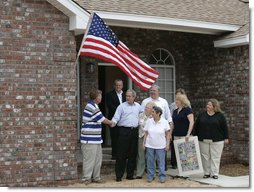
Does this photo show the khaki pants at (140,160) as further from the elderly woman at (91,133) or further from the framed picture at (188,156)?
the elderly woman at (91,133)

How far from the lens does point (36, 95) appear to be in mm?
9086

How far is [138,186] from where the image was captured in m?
9.23

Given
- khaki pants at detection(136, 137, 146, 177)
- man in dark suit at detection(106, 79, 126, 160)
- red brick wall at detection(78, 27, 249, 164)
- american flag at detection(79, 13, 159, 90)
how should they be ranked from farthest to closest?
red brick wall at detection(78, 27, 249, 164) → man in dark suit at detection(106, 79, 126, 160) → khaki pants at detection(136, 137, 146, 177) → american flag at detection(79, 13, 159, 90)

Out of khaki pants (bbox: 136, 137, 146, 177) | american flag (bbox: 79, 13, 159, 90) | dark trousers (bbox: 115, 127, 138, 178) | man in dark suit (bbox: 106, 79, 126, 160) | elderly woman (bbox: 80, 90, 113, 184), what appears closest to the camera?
american flag (bbox: 79, 13, 159, 90)

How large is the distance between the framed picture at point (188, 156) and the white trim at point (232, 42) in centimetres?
353

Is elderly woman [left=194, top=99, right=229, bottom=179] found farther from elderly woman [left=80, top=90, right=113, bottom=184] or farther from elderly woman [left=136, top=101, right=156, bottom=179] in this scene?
elderly woman [left=80, top=90, right=113, bottom=184]

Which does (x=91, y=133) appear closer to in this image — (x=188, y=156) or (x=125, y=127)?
(x=125, y=127)

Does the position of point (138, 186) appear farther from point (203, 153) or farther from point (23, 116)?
point (23, 116)

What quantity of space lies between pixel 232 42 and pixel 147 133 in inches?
164

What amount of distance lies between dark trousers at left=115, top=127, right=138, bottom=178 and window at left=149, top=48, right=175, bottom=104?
4163 mm

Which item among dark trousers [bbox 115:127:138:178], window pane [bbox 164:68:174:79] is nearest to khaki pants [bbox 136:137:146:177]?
dark trousers [bbox 115:127:138:178]

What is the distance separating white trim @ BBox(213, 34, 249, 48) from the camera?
39.1 feet

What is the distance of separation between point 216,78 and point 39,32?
19.5 feet

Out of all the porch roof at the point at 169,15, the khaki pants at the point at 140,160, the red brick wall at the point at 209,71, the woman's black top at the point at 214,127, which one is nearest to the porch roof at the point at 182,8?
the porch roof at the point at 169,15
